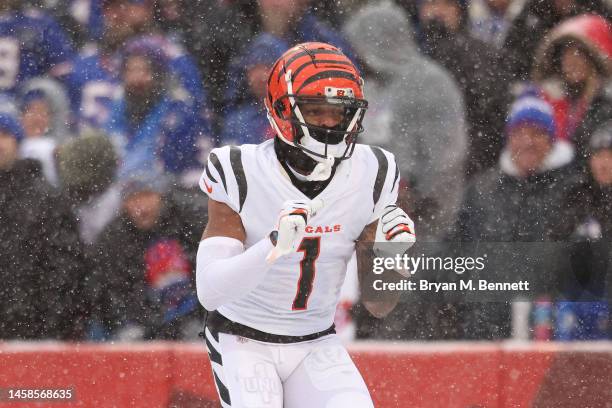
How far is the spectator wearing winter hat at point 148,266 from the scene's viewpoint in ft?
13.7

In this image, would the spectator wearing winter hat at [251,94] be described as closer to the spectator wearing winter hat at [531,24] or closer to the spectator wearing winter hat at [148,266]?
the spectator wearing winter hat at [148,266]

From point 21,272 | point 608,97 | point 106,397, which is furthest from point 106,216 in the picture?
point 608,97

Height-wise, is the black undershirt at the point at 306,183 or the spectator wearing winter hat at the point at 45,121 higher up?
the spectator wearing winter hat at the point at 45,121

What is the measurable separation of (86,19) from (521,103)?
203 centimetres

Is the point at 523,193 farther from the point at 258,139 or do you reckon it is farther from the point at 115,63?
the point at 115,63

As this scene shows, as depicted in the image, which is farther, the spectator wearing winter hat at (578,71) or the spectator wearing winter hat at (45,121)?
the spectator wearing winter hat at (45,121)

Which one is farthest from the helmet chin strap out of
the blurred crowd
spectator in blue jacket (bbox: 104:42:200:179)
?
spectator in blue jacket (bbox: 104:42:200:179)

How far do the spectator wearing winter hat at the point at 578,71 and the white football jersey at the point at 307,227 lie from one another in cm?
191

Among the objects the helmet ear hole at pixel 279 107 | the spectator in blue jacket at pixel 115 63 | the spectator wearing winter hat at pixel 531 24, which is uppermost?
the spectator wearing winter hat at pixel 531 24

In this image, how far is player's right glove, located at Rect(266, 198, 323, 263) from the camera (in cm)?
210

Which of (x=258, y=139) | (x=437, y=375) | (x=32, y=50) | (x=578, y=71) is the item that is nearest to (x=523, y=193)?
(x=578, y=71)

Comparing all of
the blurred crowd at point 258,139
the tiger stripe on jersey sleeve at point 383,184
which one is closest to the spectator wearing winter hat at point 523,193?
the blurred crowd at point 258,139

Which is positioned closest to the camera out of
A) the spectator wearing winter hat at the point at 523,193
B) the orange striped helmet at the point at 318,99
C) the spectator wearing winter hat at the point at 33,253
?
the orange striped helmet at the point at 318,99

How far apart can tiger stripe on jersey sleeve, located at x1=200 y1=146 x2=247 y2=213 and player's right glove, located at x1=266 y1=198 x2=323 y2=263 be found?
1.00 feet
